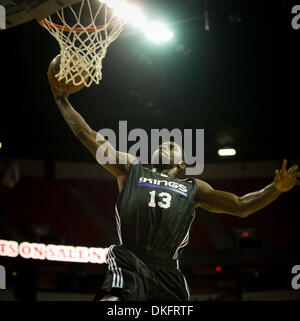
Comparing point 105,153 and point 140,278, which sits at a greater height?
point 105,153

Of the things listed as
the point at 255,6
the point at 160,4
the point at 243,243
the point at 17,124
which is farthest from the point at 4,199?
the point at 255,6

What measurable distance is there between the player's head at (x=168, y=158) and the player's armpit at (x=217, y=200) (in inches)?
8.9

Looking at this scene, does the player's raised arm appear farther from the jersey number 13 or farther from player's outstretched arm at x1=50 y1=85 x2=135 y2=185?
the jersey number 13

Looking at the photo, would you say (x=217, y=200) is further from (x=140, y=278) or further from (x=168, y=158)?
(x=140, y=278)

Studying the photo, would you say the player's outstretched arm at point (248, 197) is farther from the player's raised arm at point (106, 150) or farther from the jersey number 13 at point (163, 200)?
the player's raised arm at point (106, 150)

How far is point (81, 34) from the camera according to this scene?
12.4ft

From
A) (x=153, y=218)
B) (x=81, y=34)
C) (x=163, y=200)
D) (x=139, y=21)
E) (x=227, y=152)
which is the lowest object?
(x=153, y=218)

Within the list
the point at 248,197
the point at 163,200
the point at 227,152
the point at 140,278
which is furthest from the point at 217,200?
the point at 227,152

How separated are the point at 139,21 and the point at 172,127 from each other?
3.78 metres

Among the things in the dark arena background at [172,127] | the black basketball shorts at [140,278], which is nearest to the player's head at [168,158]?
the black basketball shorts at [140,278]

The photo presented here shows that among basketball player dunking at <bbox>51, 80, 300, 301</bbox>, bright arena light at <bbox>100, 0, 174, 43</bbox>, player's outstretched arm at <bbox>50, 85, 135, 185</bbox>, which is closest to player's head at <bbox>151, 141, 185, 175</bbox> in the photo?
basketball player dunking at <bbox>51, 80, 300, 301</bbox>

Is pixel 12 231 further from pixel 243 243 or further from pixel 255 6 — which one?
pixel 255 6

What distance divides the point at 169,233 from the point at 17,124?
267 inches

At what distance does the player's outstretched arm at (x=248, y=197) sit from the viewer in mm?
2699
